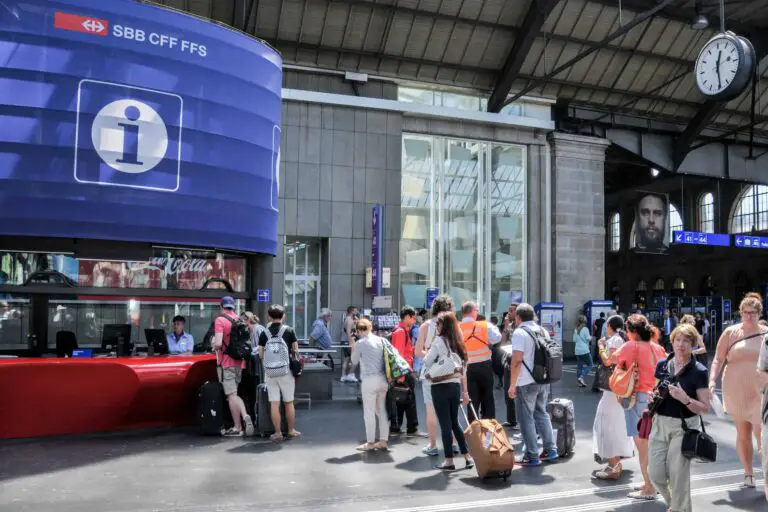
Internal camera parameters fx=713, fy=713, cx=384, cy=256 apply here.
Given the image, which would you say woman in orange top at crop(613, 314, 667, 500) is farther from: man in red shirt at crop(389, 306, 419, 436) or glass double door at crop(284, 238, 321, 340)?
glass double door at crop(284, 238, 321, 340)

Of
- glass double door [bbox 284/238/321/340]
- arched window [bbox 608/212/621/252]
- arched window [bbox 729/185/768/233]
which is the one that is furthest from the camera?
arched window [bbox 608/212/621/252]

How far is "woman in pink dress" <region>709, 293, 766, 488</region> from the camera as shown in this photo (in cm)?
668

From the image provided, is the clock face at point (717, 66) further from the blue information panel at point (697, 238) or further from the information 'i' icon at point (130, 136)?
the information 'i' icon at point (130, 136)

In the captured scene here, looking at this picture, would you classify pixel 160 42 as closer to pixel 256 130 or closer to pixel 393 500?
pixel 256 130

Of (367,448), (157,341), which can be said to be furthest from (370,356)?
(157,341)

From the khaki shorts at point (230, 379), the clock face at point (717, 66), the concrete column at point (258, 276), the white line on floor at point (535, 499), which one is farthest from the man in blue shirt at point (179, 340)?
the clock face at point (717, 66)

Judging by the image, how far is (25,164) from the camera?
10883 mm

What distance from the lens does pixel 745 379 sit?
22.0ft

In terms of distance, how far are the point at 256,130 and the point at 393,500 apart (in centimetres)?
849

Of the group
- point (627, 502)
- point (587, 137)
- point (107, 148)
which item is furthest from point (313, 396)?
point (587, 137)

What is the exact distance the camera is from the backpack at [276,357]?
30.5 feet

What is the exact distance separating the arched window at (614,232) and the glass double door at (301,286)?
1337 inches

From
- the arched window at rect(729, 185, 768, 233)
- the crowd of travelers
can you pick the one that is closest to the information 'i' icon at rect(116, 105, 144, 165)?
the crowd of travelers

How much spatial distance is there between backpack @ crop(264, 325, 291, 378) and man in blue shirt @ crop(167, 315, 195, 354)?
319 cm
